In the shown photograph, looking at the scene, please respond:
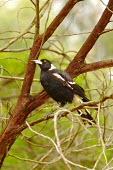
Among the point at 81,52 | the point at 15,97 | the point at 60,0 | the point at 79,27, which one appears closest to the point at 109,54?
the point at 79,27

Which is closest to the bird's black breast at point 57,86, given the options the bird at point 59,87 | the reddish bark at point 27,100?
the bird at point 59,87

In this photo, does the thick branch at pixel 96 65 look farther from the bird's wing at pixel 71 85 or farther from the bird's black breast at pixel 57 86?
the bird's black breast at pixel 57 86

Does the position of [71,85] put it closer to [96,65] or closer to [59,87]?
[59,87]

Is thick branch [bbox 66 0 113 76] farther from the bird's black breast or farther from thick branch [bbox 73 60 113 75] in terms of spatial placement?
the bird's black breast

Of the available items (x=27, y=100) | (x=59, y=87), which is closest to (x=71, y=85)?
(x=59, y=87)

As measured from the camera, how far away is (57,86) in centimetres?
306

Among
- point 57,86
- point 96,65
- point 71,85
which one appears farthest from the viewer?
point 57,86

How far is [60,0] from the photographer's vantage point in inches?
174

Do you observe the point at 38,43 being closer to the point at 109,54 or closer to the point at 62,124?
the point at 62,124

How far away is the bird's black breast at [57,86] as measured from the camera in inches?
119

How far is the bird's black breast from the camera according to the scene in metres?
3.03

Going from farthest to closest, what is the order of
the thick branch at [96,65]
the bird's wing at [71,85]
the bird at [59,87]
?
1. the bird at [59,87]
2. the bird's wing at [71,85]
3. the thick branch at [96,65]

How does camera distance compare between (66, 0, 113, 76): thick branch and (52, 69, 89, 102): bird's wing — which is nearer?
(66, 0, 113, 76): thick branch

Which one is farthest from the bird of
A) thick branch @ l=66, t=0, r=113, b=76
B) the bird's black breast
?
thick branch @ l=66, t=0, r=113, b=76
